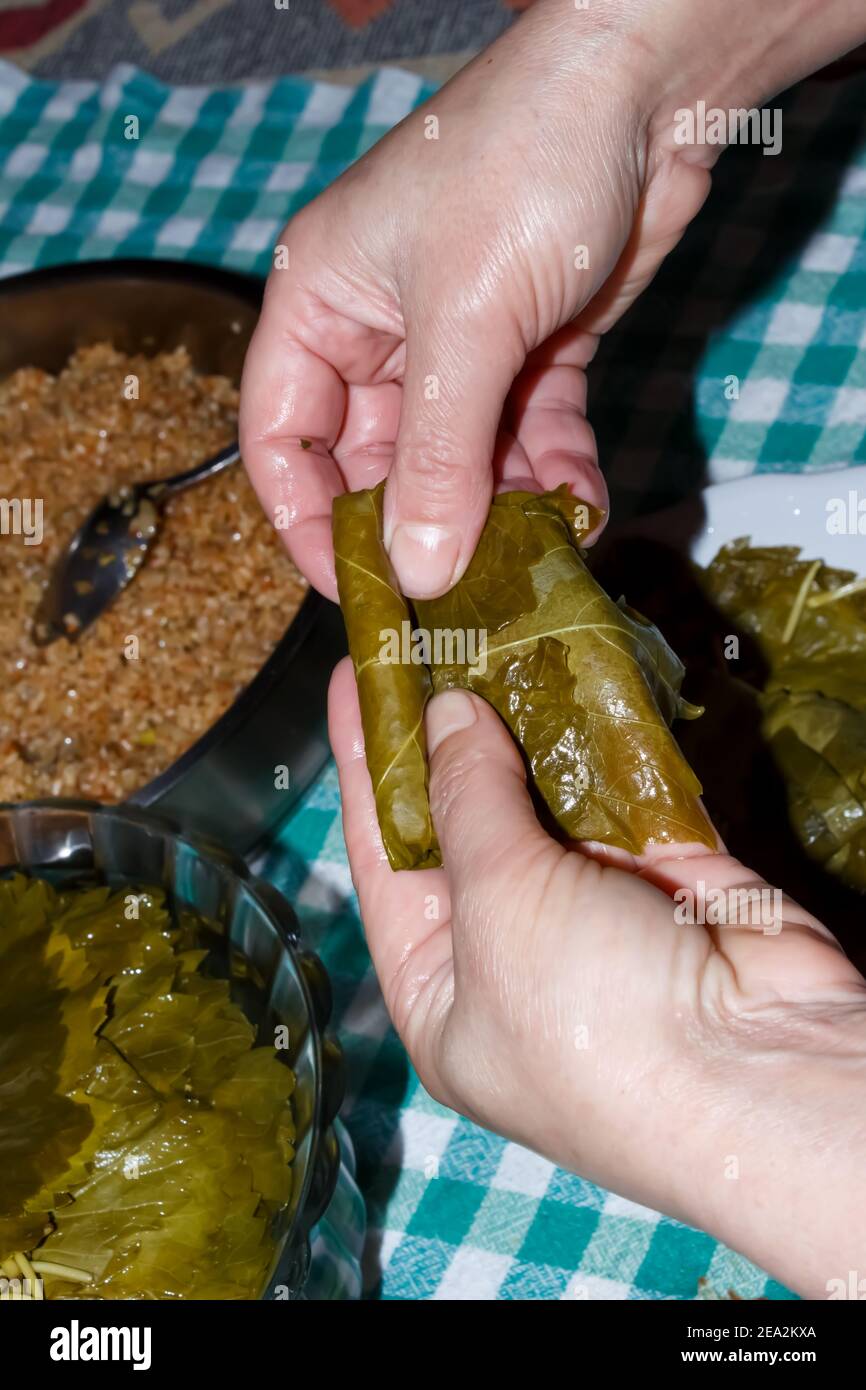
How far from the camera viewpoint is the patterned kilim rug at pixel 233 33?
14.2ft

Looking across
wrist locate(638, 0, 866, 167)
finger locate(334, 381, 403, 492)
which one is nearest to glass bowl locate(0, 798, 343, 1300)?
finger locate(334, 381, 403, 492)

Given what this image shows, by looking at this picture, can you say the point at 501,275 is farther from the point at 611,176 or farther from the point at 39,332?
the point at 39,332

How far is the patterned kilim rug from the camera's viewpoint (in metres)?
4.34

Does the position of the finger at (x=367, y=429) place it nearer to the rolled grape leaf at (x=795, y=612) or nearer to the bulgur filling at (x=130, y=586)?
the bulgur filling at (x=130, y=586)

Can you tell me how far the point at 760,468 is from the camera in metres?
3.00

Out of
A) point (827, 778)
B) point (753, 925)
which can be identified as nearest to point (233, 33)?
point (827, 778)

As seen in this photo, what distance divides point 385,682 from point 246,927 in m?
0.43

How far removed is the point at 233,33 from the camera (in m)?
4.63

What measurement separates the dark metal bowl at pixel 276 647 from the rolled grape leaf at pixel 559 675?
32cm

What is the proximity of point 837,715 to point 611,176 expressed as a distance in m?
0.98

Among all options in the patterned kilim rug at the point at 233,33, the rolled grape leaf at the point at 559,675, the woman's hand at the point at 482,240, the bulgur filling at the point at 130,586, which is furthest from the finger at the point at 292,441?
the patterned kilim rug at the point at 233,33

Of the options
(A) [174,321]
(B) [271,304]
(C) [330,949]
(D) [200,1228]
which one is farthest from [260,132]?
(D) [200,1228]

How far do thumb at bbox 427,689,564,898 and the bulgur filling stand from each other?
94cm

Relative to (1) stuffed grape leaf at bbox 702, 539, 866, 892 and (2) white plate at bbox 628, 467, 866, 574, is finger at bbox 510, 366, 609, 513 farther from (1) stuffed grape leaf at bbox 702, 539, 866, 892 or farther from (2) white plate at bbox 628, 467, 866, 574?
(1) stuffed grape leaf at bbox 702, 539, 866, 892
